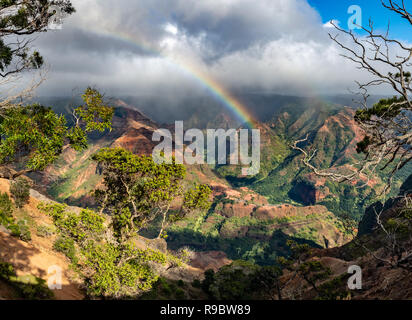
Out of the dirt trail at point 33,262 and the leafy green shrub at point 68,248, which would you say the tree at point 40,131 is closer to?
the leafy green shrub at point 68,248

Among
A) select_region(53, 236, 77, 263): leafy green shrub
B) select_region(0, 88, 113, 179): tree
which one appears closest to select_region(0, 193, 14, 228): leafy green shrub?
select_region(53, 236, 77, 263): leafy green shrub

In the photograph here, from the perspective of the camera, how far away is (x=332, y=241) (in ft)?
496

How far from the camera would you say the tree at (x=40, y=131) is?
10711mm

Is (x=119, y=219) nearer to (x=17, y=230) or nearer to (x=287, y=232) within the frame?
(x=17, y=230)

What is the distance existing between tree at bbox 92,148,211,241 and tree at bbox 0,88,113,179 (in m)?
2.08

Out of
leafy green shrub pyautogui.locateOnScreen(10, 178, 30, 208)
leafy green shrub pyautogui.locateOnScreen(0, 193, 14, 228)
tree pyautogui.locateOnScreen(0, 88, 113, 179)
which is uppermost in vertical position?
tree pyautogui.locateOnScreen(0, 88, 113, 179)

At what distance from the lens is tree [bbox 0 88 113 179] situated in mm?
10711

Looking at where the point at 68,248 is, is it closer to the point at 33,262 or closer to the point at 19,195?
the point at 33,262

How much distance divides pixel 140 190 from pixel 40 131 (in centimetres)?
592

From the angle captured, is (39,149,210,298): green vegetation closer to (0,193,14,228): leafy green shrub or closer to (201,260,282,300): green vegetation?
(0,193,14,228): leafy green shrub

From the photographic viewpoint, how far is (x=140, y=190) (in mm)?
14633

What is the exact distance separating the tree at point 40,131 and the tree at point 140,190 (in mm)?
2085

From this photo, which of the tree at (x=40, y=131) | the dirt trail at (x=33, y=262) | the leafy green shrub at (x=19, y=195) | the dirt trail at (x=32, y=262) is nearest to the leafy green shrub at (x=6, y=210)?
the dirt trail at (x=33, y=262)
